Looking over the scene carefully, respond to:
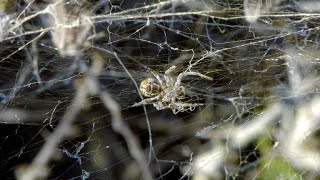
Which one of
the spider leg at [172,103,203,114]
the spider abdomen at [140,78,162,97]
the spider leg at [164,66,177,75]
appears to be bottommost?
the spider leg at [172,103,203,114]

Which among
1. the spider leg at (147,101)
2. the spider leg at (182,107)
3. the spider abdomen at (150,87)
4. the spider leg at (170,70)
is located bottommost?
the spider leg at (182,107)

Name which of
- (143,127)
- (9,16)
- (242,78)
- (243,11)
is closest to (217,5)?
(243,11)

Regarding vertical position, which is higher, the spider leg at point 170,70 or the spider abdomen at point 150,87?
the spider leg at point 170,70

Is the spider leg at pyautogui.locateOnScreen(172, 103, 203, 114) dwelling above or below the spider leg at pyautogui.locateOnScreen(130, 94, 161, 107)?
below

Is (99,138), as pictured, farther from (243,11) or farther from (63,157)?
(243,11)
